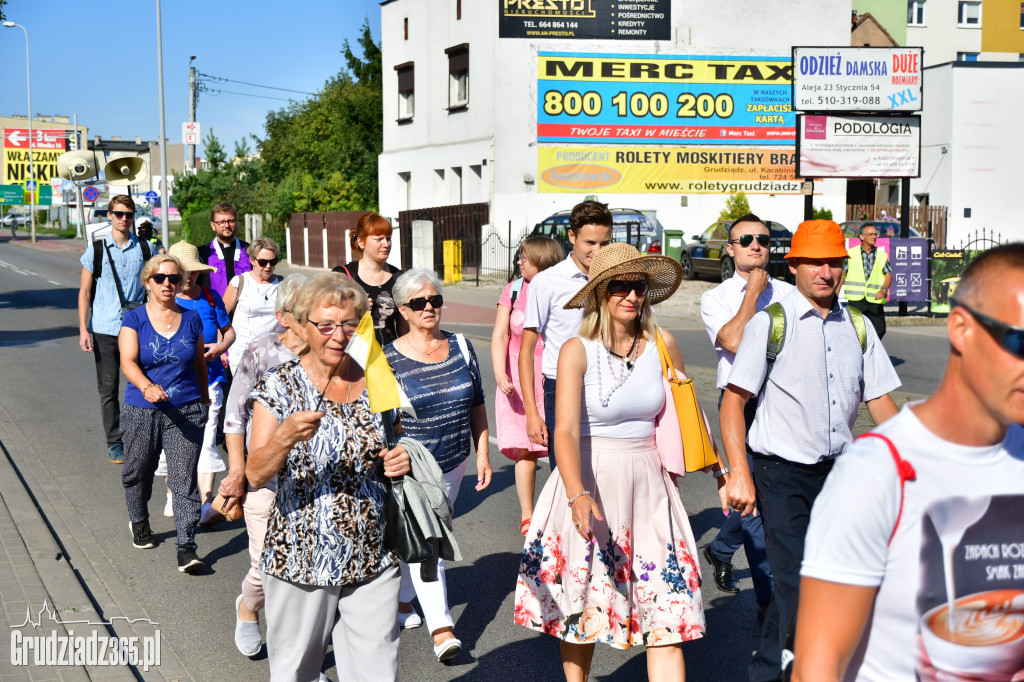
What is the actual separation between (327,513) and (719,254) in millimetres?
25269

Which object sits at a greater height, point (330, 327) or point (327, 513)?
point (330, 327)

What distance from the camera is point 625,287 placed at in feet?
14.7

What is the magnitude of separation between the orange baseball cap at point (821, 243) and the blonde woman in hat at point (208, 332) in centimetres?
442

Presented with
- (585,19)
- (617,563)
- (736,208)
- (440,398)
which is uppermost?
(585,19)

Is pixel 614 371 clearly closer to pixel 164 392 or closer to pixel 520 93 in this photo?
pixel 164 392

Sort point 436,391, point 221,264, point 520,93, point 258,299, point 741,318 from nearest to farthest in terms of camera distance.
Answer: point 436,391, point 741,318, point 258,299, point 221,264, point 520,93

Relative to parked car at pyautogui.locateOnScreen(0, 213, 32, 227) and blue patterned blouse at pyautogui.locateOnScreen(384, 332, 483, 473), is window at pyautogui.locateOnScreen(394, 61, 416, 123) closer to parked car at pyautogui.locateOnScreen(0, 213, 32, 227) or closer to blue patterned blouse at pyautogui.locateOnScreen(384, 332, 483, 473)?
blue patterned blouse at pyautogui.locateOnScreen(384, 332, 483, 473)

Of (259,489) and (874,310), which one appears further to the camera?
(874,310)

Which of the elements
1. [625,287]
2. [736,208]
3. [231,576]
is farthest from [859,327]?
[736,208]

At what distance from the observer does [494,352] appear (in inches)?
283

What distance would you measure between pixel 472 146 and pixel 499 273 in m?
5.57

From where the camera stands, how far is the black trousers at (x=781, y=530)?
4250mm

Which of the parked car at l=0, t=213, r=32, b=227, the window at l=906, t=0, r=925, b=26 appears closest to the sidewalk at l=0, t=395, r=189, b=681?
the window at l=906, t=0, r=925, b=26

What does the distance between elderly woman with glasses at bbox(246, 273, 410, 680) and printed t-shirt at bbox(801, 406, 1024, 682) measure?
6.58 feet
